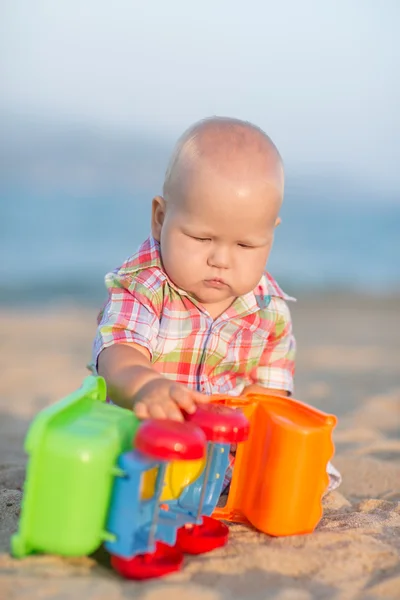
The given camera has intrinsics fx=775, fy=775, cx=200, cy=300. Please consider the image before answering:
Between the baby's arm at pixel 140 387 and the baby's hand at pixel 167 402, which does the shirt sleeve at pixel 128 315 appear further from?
the baby's hand at pixel 167 402

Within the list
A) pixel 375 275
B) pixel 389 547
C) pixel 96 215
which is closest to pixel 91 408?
pixel 389 547

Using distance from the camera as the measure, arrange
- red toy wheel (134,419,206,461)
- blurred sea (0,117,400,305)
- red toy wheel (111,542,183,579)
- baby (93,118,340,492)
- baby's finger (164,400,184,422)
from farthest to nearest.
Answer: blurred sea (0,117,400,305), baby (93,118,340,492), baby's finger (164,400,184,422), red toy wheel (111,542,183,579), red toy wheel (134,419,206,461)

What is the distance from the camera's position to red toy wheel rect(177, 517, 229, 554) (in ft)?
6.52

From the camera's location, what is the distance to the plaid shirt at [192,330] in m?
2.51

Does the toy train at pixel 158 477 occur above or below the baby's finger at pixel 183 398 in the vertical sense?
below

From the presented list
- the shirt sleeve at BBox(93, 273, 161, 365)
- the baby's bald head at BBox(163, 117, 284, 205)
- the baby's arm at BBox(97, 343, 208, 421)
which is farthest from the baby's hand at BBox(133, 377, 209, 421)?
the baby's bald head at BBox(163, 117, 284, 205)

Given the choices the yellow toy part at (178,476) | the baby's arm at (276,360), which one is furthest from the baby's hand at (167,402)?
the baby's arm at (276,360)

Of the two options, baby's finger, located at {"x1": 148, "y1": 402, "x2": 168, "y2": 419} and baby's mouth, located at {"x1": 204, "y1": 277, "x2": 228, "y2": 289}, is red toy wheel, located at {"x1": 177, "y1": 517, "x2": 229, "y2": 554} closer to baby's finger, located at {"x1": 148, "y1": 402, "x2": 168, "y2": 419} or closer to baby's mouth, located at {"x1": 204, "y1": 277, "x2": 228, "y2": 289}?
baby's finger, located at {"x1": 148, "y1": 402, "x2": 168, "y2": 419}

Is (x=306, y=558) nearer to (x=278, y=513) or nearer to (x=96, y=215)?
(x=278, y=513)

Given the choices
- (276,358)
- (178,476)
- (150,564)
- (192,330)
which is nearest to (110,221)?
(276,358)

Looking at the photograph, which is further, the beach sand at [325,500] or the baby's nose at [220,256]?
A: the baby's nose at [220,256]

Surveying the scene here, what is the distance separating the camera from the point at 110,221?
14.9 metres

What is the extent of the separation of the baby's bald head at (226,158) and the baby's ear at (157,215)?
0.08 metres

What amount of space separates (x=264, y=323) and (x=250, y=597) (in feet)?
3.94
